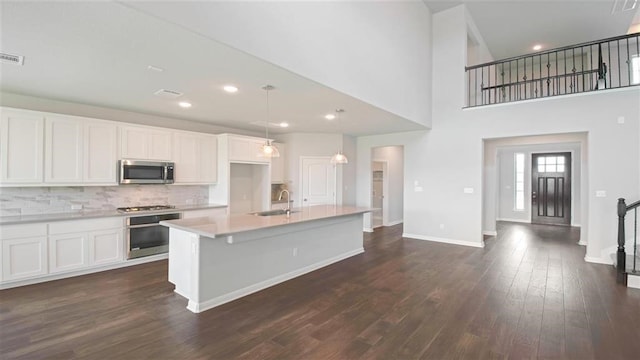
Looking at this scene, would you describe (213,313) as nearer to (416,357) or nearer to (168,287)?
(168,287)

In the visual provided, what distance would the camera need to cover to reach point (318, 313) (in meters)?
3.02

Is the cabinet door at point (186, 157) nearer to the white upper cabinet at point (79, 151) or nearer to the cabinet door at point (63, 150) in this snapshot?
the white upper cabinet at point (79, 151)

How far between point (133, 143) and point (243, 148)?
1.94 meters

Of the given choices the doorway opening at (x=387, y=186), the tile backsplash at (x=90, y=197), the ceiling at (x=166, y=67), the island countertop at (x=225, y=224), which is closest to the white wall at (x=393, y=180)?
the doorway opening at (x=387, y=186)

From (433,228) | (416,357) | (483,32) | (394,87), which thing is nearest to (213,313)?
(416,357)

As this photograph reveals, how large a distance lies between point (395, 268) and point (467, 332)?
73.8 inches

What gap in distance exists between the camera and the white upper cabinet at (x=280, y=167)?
22.8ft

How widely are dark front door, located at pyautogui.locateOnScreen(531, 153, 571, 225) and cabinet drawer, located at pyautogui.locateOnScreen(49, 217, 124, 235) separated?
10845 millimetres

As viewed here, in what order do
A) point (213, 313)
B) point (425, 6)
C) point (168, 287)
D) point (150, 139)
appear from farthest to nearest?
1. point (425, 6)
2. point (150, 139)
3. point (168, 287)
4. point (213, 313)

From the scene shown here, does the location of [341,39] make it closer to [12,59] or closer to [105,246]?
[12,59]

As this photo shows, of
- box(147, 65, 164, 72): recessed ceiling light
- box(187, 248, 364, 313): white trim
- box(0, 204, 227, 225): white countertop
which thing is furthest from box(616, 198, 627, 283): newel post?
box(0, 204, 227, 225): white countertop

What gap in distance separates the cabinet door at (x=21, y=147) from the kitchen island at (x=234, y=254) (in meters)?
2.08

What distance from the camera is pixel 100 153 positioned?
4.39m

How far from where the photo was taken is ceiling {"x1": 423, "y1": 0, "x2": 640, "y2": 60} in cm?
611
